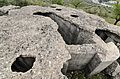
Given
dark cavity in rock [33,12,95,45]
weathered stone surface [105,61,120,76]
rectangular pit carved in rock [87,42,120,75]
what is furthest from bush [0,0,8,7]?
weathered stone surface [105,61,120,76]

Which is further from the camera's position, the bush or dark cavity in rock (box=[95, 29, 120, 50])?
the bush

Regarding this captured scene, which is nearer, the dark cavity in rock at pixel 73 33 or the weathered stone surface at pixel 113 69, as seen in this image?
the weathered stone surface at pixel 113 69

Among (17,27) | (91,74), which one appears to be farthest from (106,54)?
(17,27)

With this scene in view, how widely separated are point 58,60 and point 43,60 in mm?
782

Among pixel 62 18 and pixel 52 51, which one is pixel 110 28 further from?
pixel 52 51

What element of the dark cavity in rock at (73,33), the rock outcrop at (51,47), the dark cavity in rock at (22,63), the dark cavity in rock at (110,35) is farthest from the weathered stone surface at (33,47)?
the dark cavity in rock at (110,35)

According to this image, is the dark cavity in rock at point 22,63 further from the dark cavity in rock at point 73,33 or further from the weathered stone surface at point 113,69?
the weathered stone surface at point 113,69

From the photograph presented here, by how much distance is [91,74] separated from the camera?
11.0 meters

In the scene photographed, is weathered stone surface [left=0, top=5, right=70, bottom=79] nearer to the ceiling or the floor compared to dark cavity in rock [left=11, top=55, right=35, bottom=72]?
nearer to the ceiling

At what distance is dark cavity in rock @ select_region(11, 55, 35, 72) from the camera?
8.16 metres

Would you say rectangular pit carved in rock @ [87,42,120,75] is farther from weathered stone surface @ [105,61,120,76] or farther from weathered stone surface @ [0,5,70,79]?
weathered stone surface @ [0,5,70,79]

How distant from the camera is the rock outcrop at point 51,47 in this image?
7329 millimetres

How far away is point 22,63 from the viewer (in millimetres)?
8773

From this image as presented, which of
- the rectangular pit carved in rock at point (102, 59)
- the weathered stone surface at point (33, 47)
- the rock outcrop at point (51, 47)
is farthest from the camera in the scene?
the rectangular pit carved in rock at point (102, 59)
